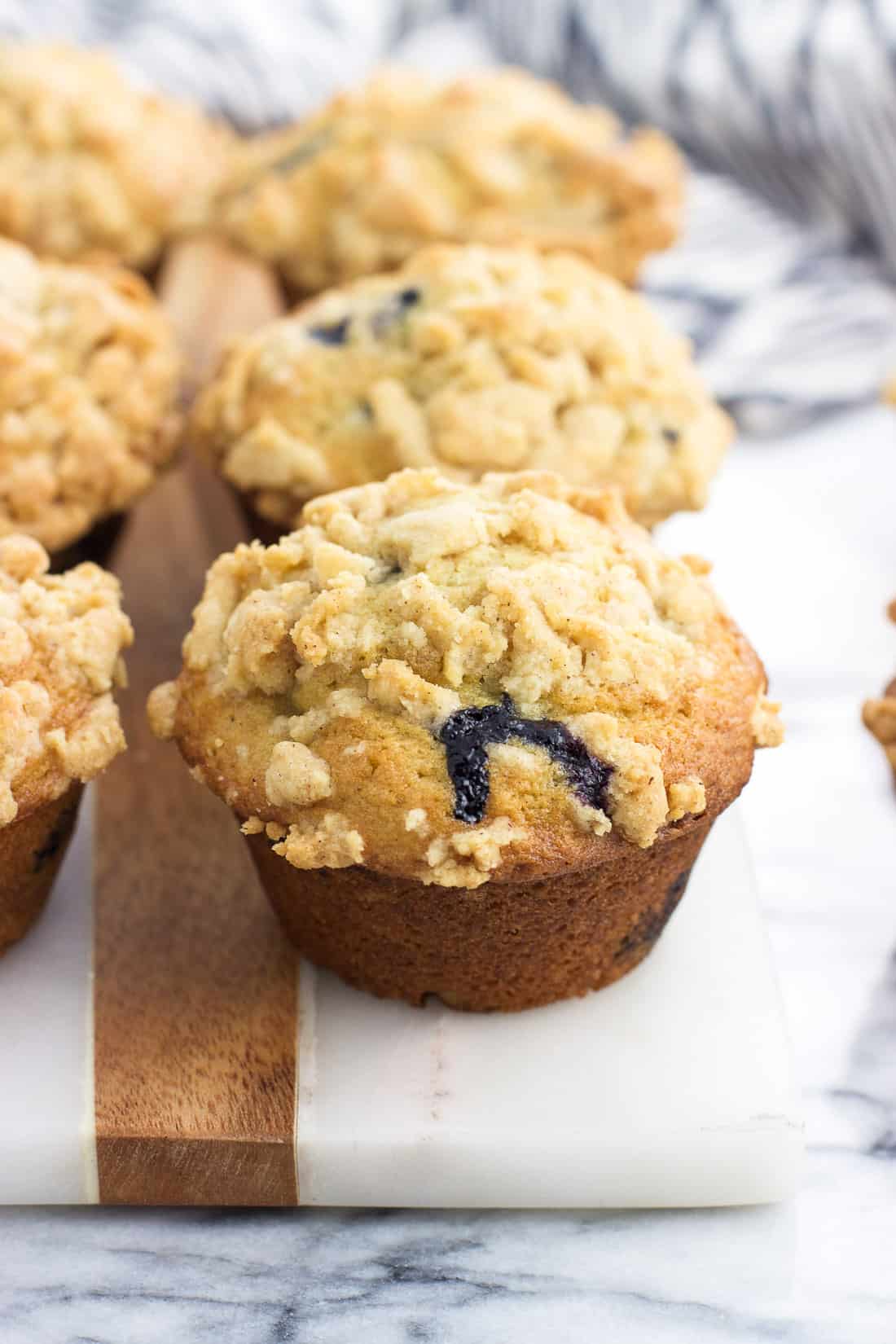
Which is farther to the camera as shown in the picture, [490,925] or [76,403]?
[76,403]

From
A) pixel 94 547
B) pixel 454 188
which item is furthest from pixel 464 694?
pixel 454 188

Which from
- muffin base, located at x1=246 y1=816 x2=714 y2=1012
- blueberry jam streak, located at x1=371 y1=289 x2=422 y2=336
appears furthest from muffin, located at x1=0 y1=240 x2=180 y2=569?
muffin base, located at x1=246 y1=816 x2=714 y2=1012

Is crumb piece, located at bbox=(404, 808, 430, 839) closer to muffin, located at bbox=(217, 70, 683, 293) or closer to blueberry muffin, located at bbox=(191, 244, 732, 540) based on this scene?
blueberry muffin, located at bbox=(191, 244, 732, 540)

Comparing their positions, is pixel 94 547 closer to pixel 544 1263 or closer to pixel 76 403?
pixel 76 403

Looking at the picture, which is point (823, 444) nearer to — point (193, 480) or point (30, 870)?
point (193, 480)

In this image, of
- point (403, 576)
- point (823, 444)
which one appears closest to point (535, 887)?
point (403, 576)
